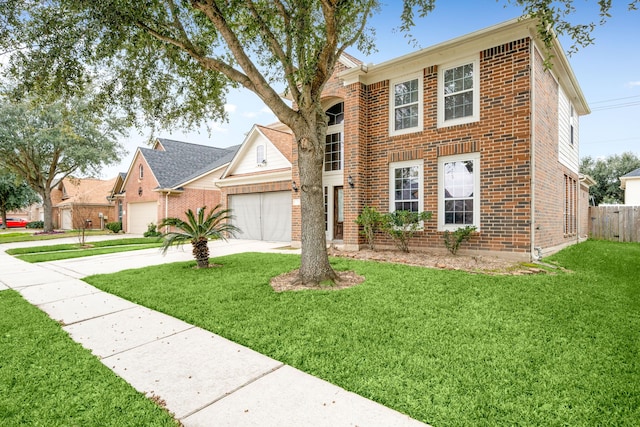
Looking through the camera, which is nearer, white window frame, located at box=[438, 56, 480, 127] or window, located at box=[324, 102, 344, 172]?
white window frame, located at box=[438, 56, 480, 127]

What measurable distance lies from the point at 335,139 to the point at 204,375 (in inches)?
383

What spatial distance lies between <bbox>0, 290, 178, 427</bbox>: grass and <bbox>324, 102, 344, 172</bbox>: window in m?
8.98

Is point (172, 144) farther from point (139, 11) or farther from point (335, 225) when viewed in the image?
point (139, 11)

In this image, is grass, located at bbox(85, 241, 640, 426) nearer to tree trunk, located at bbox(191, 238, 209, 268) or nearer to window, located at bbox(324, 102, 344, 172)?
tree trunk, located at bbox(191, 238, 209, 268)

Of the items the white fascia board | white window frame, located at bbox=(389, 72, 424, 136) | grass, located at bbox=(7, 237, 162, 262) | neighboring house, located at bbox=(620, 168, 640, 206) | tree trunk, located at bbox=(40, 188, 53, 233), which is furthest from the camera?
tree trunk, located at bbox=(40, 188, 53, 233)

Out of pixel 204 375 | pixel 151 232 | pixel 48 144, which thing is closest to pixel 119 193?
pixel 48 144

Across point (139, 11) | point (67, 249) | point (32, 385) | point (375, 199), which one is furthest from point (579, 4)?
point (67, 249)

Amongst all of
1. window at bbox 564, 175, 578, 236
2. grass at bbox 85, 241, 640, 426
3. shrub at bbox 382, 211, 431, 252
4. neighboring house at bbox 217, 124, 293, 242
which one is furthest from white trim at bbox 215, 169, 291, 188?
window at bbox 564, 175, 578, 236

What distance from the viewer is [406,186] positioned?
375 inches

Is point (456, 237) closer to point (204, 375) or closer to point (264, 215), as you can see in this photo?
point (204, 375)

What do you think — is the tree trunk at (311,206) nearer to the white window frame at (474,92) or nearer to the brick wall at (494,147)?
the brick wall at (494,147)

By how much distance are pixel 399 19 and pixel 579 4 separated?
289 cm

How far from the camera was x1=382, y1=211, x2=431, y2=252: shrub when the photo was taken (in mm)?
8618

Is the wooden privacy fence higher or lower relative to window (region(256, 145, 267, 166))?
lower
